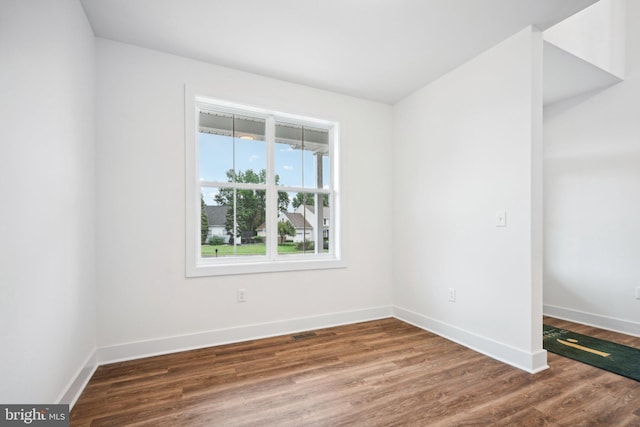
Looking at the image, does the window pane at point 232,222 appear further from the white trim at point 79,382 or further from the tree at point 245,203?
the white trim at point 79,382

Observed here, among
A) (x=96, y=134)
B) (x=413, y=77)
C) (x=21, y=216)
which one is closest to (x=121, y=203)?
(x=96, y=134)

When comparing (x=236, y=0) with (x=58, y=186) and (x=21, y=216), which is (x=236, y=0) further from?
(x=21, y=216)

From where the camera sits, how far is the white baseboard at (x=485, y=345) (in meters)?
2.32

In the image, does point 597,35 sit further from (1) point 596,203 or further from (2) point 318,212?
(2) point 318,212

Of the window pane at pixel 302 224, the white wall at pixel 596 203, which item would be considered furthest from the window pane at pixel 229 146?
the white wall at pixel 596 203

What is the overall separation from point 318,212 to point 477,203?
173cm

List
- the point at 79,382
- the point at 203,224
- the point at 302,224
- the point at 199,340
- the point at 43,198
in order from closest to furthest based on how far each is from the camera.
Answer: the point at 43,198
the point at 79,382
the point at 199,340
the point at 203,224
the point at 302,224

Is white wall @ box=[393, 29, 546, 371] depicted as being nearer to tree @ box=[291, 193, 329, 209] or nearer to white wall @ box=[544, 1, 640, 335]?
tree @ box=[291, 193, 329, 209]

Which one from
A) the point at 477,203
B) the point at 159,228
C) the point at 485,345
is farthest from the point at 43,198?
the point at 485,345

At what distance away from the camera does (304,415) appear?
1.79 metres

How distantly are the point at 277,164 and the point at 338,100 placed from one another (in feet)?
3.56

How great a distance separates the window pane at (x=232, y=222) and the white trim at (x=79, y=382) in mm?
1178

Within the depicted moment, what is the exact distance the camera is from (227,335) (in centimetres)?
289

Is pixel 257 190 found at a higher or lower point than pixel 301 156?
lower
